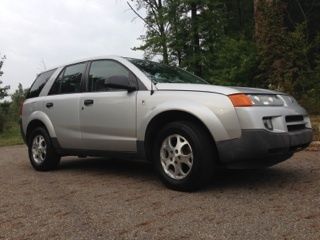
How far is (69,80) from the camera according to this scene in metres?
7.36

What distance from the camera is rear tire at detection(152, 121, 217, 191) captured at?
5.27 metres

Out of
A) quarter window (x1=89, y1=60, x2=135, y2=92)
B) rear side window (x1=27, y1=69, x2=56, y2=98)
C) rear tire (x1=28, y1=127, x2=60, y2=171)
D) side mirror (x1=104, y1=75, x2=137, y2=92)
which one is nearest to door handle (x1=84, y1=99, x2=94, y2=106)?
quarter window (x1=89, y1=60, x2=135, y2=92)

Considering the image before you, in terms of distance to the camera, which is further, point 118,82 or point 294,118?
point 118,82

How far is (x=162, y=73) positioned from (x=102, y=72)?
35.3 inches

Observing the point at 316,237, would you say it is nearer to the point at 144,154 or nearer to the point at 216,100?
the point at 216,100

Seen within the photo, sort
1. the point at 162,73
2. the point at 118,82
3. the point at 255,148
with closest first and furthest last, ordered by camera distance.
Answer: the point at 255,148
the point at 118,82
the point at 162,73

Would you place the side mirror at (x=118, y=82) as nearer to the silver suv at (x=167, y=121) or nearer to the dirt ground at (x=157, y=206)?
the silver suv at (x=167, y=121)

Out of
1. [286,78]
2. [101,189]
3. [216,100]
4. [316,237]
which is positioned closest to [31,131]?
[101,189]

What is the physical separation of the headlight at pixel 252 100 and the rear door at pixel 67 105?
8.46 feet

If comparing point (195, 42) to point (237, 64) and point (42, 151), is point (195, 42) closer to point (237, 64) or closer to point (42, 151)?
point (237, 64)

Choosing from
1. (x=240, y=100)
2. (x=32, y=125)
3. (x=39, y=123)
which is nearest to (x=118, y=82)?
(x=240, y=100)

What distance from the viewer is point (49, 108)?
294 inches

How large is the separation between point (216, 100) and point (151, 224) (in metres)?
1.66

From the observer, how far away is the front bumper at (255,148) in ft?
16.6
